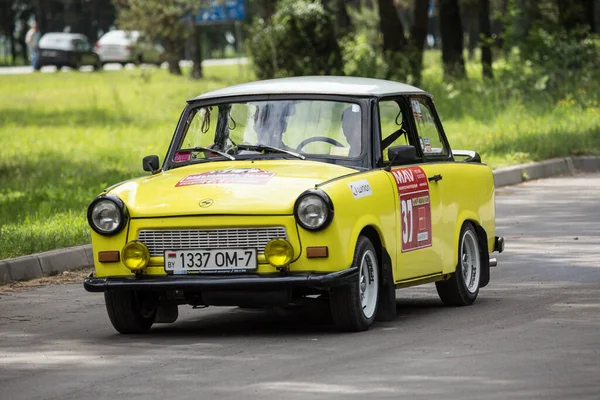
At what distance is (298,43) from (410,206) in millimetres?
22848

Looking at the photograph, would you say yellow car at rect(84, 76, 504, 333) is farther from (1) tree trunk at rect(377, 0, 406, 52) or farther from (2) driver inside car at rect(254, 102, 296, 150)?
(1) tree trunk at rect(377, 0, 406, 52)

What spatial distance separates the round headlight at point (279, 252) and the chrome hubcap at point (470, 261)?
2230mm

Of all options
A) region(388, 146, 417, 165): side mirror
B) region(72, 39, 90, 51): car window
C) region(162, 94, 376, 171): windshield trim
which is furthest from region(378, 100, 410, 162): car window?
region(72, 39, 90, 51): car window

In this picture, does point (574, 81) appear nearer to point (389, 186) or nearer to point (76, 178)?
point (76, 178)

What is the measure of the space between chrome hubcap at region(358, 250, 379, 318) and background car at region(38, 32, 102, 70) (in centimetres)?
5665

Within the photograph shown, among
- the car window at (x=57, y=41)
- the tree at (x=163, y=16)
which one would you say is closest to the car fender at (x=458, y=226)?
the tree at (x=163, y=16)

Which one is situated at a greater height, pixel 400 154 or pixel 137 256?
pixel 400 154

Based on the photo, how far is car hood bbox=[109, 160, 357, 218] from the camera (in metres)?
8.12

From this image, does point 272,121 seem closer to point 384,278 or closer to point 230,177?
point 230,177

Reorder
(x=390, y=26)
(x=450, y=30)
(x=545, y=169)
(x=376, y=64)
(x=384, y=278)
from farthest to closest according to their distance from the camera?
(x=450, y=30) → (x=390, y=26) → (x=376, y=64) → (x=545, y=169) → (x=384, y=278)

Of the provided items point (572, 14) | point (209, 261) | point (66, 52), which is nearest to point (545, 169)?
point (572, 14)

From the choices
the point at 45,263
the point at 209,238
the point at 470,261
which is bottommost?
the point at 45,263

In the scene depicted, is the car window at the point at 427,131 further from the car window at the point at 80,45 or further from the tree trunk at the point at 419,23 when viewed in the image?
the car window at the point at 80,45

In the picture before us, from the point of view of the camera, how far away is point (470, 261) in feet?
33.3
